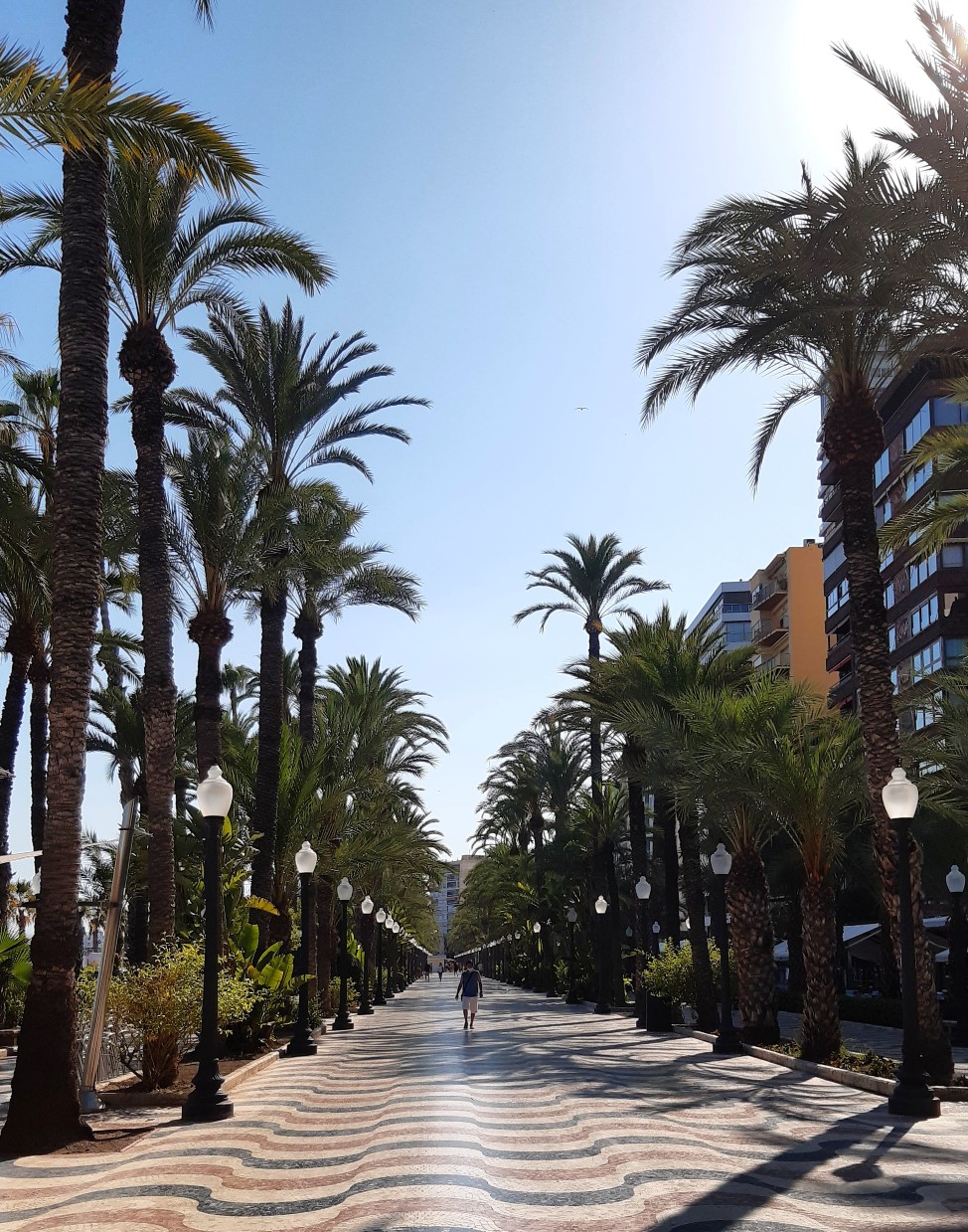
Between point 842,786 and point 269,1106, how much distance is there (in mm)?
9970

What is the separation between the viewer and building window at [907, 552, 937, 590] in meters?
50.4

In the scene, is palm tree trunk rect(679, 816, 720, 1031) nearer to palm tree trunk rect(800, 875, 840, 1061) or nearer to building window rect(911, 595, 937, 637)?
palm tree trunk rect(800, 875, 840, 1061)

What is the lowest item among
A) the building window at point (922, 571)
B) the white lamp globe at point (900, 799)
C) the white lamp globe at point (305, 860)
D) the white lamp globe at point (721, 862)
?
the white lamp globe at point (721, 862)

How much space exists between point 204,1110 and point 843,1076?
8.73 metres

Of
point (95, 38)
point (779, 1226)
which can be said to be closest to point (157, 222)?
point (95, 38)

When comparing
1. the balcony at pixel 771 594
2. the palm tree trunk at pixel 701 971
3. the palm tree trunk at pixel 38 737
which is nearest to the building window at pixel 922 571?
the palm tree trunk at pixel 701 971

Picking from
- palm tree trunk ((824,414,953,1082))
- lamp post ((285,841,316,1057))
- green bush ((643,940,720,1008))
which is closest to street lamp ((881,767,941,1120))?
palm tree trunk ((824,414,953,1082))

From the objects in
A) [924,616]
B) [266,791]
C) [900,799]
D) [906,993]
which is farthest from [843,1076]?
[924,616]

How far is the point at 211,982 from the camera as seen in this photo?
13766 mm

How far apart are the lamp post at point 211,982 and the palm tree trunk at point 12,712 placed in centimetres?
1326

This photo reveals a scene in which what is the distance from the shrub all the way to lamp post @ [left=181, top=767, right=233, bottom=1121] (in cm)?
92

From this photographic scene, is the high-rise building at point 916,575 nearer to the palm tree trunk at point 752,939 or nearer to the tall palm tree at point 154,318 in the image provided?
the palm tree trunk at point 752,939

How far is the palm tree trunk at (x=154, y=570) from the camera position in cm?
1833

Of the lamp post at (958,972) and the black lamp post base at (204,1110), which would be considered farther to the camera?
the lamp post at (958,972)
